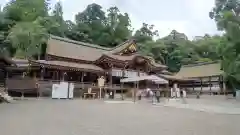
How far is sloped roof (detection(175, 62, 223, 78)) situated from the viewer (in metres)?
35.3

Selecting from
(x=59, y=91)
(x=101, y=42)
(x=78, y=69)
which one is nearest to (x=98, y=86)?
(x=78, y=69)

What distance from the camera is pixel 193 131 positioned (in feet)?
21.1

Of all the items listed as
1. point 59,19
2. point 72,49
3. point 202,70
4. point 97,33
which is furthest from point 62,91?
point 59,19

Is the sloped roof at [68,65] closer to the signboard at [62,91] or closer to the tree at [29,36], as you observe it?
the tree at [29,36]

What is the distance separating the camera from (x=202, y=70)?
125ft

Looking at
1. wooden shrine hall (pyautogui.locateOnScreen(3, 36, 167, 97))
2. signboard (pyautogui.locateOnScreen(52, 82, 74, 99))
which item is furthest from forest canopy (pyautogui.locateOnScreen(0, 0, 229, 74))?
signboard (pyautogui.locateOnScreen(52, 82, 74, 99))

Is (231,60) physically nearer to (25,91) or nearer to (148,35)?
(25,91)

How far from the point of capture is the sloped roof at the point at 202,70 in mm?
35341

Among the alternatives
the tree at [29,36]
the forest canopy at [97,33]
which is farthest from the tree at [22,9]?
the tree at [29,36]

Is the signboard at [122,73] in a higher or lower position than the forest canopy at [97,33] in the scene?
lower

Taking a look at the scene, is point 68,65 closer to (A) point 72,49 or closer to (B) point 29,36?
(B) point 29,36

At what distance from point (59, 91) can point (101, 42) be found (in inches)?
1302

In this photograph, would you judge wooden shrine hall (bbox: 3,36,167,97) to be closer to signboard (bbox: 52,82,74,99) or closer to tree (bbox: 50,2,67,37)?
signboard (bbox: 52,82,74,99)

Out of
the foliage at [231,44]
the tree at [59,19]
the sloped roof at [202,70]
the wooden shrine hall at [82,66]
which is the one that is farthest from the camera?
the tree at [59,19]
